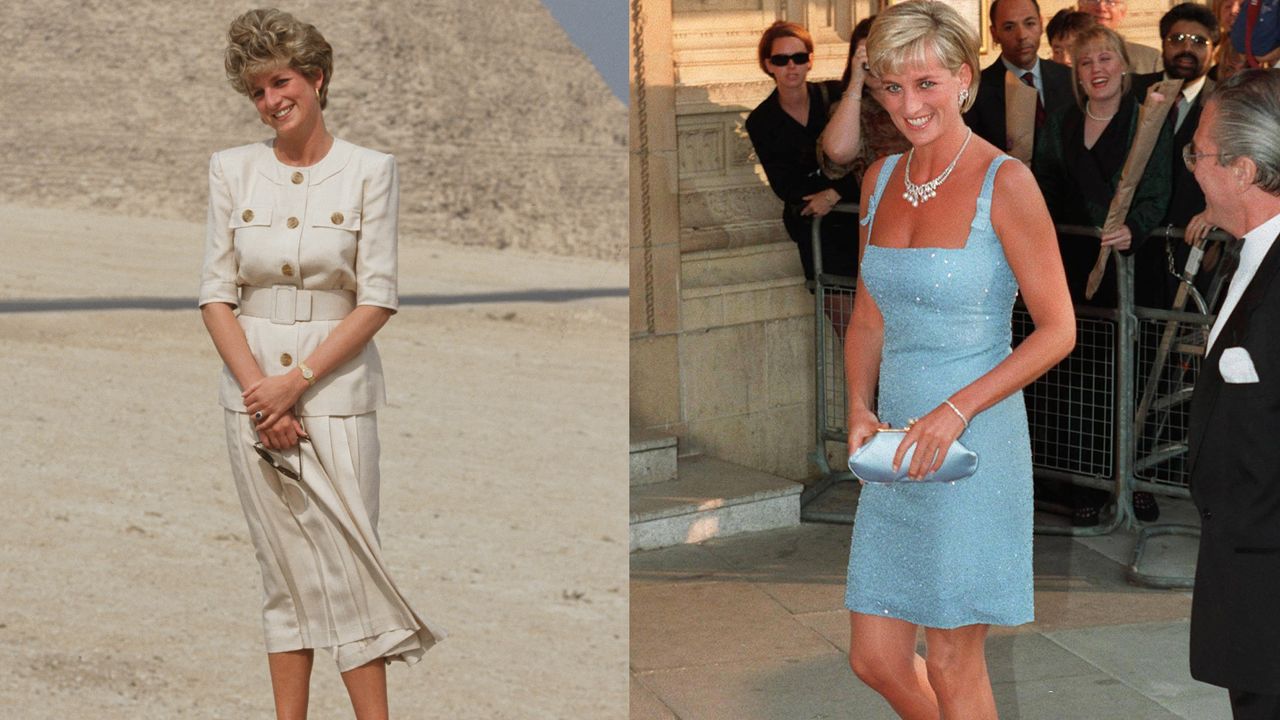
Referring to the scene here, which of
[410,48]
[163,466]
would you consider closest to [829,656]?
[163,466]

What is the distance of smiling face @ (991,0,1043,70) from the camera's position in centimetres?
725

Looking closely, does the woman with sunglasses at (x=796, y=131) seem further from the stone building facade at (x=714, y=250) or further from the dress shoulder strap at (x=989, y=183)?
the dress shoulder strap at (x=989, y=183)

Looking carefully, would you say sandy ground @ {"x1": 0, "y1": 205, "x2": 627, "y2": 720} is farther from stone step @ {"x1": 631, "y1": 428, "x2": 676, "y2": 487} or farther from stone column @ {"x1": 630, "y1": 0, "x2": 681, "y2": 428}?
stone column @ {"x1": 630, "y1": 0, "x2": 681, "y2": 428}

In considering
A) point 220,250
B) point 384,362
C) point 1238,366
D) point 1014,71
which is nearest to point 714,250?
point 1014,71

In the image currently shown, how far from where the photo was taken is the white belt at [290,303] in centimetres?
388

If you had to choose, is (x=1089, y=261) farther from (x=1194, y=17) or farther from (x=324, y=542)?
(x=324, y=542)

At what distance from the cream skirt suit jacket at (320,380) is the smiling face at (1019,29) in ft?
12.8

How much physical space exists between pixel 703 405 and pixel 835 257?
31.2 inches

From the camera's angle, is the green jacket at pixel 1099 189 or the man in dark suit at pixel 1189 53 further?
the man in dark suit at pixel 1189 53

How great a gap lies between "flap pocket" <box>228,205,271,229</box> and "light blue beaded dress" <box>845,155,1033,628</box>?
1199 mm

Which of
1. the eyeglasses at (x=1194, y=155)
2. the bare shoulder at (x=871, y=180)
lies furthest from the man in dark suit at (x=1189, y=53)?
the eyeglasses at (x=1194, y=155)

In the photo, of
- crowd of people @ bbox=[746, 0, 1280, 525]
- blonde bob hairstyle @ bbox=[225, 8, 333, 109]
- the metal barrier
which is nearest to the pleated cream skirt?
blonde bob hairstyle @ bbox=[225, 8, 333, 109]

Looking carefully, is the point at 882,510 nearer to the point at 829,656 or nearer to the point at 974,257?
the point at 974,257

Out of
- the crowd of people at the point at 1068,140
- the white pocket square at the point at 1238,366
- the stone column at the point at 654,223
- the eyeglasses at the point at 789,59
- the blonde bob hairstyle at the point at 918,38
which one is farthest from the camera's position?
the stone column at the point at 654,223
